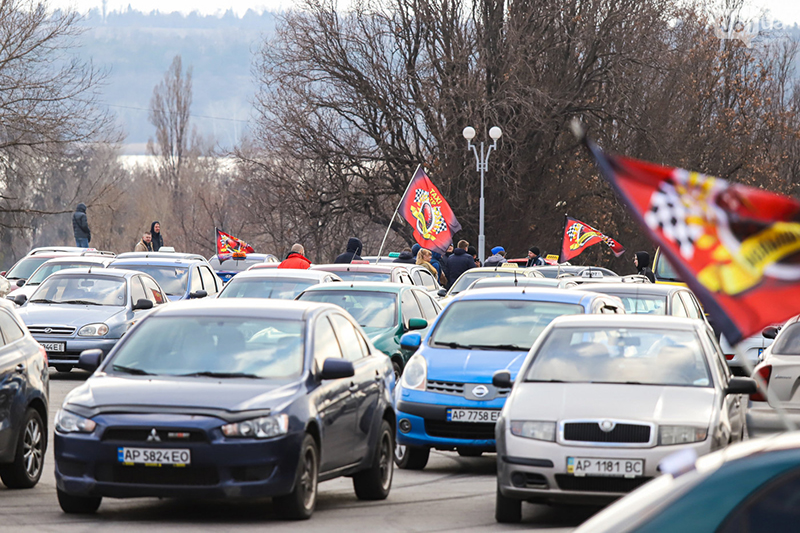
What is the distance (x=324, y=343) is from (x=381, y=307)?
22.2ft

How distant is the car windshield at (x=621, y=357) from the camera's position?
961cm

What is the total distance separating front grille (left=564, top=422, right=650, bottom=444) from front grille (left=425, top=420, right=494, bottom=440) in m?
2.73

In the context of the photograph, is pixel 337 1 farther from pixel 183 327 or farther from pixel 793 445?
pixel 793 445

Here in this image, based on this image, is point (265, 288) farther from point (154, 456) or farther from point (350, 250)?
point (154, 456)

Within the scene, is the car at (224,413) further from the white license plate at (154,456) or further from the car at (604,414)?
the car at (604,414)

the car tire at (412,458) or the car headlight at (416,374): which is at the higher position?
the car headlight at (416,374)

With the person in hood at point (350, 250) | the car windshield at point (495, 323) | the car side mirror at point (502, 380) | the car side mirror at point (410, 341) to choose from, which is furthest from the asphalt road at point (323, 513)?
the person in hood at point (350, 250)

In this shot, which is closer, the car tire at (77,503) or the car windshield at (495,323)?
the car tire at (77,503)

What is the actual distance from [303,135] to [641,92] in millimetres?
12394

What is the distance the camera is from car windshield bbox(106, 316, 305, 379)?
30.2 feet

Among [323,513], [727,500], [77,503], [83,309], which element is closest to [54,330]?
[83,309]

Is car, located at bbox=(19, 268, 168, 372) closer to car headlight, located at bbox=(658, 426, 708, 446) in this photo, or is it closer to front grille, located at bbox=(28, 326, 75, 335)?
front grille, located at bbox=(28, 326, 75, 335)

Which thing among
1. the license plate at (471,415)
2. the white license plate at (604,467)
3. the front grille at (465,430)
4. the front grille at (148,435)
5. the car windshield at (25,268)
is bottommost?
the car windshield at (25,268)

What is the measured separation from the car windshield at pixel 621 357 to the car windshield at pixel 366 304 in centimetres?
629
